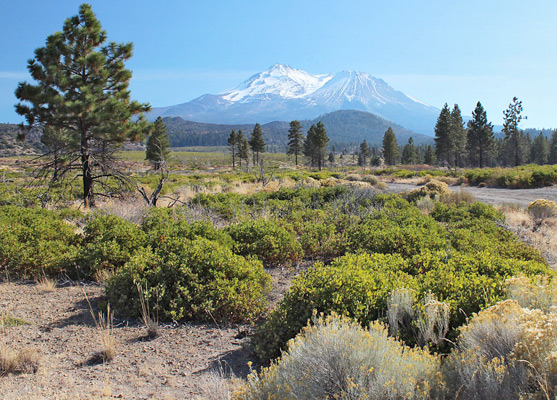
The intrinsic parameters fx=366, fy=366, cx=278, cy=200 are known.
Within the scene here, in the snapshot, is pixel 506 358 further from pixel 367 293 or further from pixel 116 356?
pixel 116 356

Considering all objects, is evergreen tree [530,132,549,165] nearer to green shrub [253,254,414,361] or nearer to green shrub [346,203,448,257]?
green shrub [346,203,448,257]

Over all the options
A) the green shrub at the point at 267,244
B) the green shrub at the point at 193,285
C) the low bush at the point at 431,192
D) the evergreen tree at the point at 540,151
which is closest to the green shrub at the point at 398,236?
the green shrub at the point at 267,244

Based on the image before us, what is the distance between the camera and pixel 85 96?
33.6 ft

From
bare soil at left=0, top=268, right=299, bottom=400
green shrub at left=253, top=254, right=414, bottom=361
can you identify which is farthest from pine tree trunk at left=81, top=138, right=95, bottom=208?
green shrub at left=253, top=254, right=414, bottom=361

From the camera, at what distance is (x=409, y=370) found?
7.03 ft

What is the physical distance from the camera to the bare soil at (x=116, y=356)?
277cm

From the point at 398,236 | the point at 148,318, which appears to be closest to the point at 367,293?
the point at 148,318

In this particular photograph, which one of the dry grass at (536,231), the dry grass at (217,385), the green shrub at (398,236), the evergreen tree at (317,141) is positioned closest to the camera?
the dry grass at (217,385)

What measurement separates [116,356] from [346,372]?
2185 mm

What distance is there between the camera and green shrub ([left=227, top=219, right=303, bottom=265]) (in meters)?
5.95

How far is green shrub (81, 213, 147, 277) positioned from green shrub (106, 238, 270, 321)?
0.90 meters

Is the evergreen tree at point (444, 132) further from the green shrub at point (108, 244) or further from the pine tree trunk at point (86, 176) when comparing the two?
the green shrub at point (108, 244)

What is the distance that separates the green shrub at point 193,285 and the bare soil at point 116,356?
176 millimetres

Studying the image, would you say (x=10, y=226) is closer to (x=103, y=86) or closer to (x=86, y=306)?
(x=86, y=306)
